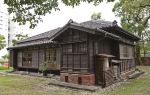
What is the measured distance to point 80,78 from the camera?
1691 centimetres

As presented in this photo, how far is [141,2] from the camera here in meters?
28.1

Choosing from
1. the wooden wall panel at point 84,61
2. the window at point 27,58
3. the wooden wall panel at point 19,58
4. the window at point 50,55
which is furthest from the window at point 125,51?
the wooden wall panel at point 19,58

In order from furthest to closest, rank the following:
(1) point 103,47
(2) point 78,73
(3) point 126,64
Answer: (3) point 126,64 < (1) point 103,47 < (2) point 78,73

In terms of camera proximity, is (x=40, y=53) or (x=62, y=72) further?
(x=40, y=53)

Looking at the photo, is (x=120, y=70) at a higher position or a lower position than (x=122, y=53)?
lower

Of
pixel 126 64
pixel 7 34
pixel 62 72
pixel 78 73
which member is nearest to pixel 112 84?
pixel 78 73

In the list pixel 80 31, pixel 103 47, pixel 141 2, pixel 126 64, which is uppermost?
pixel 141 2

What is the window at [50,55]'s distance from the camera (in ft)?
75.2

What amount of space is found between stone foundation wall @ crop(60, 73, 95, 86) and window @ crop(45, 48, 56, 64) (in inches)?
192

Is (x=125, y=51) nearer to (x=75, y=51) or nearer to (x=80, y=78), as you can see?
(x=75, y=51)

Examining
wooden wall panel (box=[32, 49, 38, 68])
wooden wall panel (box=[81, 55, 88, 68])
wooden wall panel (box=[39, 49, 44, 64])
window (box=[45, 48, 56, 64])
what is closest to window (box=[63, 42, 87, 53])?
wooden wall panel (box=[81, 55, 88, 68])

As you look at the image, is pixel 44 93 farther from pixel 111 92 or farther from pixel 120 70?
pixel 120 70

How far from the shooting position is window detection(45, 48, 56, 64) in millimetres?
22922

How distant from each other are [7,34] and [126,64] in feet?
275
